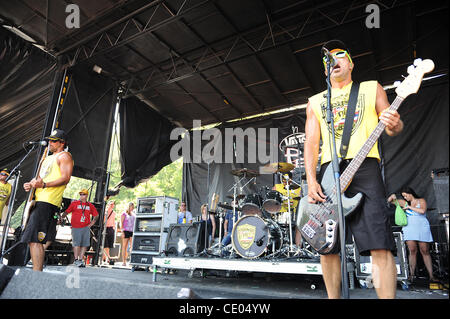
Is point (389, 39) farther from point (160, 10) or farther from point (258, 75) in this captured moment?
point (160, 10)

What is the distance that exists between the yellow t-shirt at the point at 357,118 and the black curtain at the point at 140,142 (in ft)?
27.0

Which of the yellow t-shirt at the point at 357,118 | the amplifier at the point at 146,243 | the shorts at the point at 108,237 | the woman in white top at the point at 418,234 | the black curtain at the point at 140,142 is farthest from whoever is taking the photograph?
the black curtain at the point at 140,142

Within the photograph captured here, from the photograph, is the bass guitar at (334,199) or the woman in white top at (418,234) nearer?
the bass guitar at (334,199)

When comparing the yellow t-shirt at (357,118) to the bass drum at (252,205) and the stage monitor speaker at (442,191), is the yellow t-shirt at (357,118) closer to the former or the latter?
the stage monitor speaker at (442,191)

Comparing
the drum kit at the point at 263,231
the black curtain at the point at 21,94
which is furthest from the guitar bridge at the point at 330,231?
the black curtain at the point at 21,94

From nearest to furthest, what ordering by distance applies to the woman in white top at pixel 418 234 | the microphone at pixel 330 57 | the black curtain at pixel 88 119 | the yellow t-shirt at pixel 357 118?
1. the yellow t-shirt at pixel 357 118
2. the microphone at pixel 330 57
3. the woman in white top at pixel 418 234
4. the black curtain at pixel 88 119

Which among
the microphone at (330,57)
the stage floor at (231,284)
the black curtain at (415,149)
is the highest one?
the black curtain at (415,149)

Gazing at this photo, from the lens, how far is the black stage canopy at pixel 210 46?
6.68 m

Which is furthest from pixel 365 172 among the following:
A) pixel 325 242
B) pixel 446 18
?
pixel 446 18

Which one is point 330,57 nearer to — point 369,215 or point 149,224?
point 369,215

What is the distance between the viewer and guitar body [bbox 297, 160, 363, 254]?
1.87 meters

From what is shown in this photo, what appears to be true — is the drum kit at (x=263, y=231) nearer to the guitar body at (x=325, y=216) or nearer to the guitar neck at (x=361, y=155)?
the guitar body at (x=325, y=216)

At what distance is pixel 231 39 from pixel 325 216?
676 cm

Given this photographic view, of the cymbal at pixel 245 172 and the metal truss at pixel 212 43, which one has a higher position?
the metal truss at pixel 212 43
